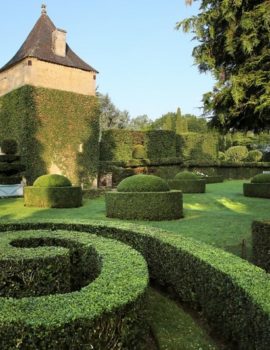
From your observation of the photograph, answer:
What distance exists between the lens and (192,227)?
400 inches

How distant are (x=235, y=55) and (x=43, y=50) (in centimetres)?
1843

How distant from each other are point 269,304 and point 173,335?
4.99ft

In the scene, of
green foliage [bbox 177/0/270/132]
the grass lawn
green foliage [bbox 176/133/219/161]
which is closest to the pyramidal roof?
the grass lawn

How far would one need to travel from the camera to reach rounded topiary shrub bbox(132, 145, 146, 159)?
103 ft

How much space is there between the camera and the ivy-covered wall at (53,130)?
22906 mm

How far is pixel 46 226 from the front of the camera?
24.8 ft

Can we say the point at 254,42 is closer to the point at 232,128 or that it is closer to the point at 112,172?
the point at 232,128

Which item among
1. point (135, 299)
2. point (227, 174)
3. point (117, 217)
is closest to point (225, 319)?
point (135, 299)

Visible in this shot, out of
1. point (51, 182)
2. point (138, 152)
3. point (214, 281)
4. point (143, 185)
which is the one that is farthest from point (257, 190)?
point (214, 281)

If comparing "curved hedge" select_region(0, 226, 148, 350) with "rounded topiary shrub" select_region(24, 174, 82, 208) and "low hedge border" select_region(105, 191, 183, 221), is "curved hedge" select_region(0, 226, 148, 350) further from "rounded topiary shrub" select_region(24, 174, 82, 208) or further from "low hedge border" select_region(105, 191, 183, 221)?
"rounded topiary shrub" select_region(24, 174, 82, 208)

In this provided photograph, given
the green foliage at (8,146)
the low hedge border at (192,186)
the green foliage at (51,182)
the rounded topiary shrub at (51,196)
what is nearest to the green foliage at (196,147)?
the low hedge border at (192,186)

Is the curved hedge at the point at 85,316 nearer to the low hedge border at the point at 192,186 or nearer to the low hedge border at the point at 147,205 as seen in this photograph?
the low hedge border at the point at 147,205

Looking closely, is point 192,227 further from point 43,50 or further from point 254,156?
point 254,156

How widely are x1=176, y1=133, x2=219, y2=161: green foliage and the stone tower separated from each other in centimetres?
1266
